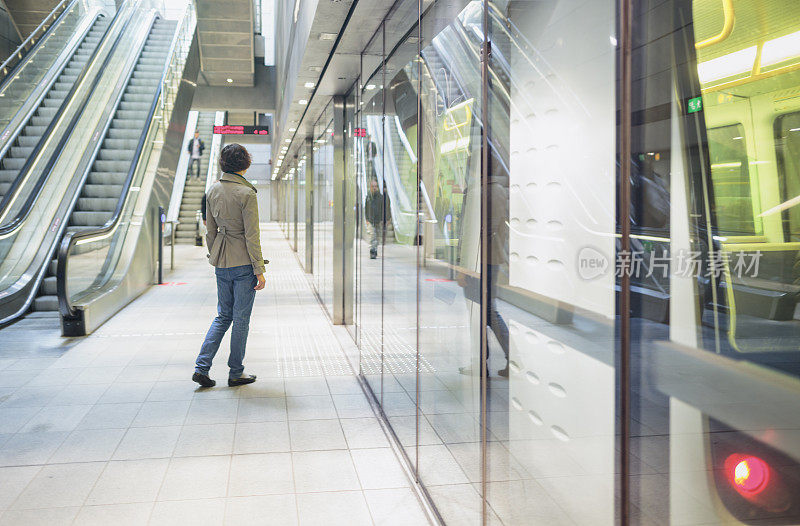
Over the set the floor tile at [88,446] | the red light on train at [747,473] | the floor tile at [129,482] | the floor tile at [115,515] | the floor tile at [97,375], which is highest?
the red light on train at [747,473]

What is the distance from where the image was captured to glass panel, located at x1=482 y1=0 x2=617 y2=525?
43.0 inches

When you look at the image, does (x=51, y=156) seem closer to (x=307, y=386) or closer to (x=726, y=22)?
(x=307, y=386)

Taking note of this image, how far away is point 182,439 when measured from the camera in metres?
3.27

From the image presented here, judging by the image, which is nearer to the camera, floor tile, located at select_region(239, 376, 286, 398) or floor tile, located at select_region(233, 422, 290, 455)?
floor tile, located at select_region(233, 422, 290, 455)

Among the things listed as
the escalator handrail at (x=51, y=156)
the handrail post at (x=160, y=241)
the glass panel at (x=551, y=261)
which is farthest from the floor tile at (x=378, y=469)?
the handrail post at (x=160, y=241)

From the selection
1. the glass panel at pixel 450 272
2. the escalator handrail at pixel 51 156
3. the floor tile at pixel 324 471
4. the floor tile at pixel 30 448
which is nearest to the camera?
the glass panel at pixel 450 272

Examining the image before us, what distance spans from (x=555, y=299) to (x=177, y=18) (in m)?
16.6

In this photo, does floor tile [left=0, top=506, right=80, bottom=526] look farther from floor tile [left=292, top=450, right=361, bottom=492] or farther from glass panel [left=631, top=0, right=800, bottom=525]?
glass panel [left=631, top=0, right=800, bottom=525]

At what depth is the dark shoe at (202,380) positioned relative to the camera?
420cm

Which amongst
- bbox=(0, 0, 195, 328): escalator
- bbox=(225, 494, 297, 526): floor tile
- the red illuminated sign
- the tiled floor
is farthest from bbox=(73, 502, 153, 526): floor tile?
the red illuminated sign

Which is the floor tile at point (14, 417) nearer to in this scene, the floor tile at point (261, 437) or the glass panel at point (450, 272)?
the floor tile at point (261, 437)

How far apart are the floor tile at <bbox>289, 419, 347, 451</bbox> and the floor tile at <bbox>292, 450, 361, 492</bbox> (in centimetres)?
9

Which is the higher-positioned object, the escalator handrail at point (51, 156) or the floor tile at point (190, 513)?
the escalator handrail at point (51, 156)

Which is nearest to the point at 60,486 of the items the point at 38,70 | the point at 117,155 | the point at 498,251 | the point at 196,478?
the point at 196,478
